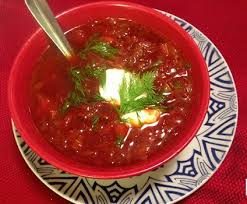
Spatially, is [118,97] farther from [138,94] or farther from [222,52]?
[222,52]

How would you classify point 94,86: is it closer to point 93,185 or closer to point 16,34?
point 93,185

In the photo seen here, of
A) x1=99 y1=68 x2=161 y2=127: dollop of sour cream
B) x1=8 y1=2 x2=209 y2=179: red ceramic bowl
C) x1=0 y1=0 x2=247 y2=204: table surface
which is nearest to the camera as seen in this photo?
x1=8 y1=2 x2=209 y2=179: red ceramic bowl

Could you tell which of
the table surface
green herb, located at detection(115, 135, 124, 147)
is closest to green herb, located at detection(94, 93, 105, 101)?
green herb, located at detection(115, 135, 124, 147)

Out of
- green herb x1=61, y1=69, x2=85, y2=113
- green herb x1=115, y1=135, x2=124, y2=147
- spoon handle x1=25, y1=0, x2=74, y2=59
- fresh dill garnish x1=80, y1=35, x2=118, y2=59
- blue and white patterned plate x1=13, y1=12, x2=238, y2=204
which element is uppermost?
spoon handle x1=25, y1=0, x2=74, y2=59

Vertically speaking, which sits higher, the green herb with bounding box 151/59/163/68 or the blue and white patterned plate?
the green herb with bounding box 151/59/163/68

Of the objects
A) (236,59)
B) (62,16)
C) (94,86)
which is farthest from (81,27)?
(236,59)

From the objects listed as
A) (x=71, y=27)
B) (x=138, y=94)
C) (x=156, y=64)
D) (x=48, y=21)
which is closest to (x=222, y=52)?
(x=156, y=64)

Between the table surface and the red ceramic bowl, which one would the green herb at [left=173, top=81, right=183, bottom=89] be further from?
the table surface
